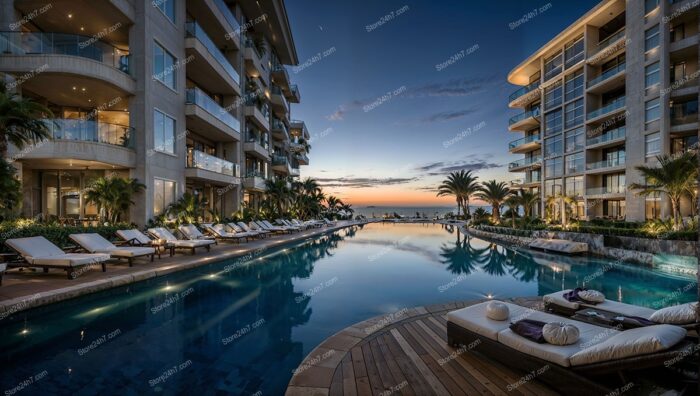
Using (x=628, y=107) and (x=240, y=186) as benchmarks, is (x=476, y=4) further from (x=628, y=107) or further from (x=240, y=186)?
(x=240, y=186)

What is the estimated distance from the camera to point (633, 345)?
8.77ft

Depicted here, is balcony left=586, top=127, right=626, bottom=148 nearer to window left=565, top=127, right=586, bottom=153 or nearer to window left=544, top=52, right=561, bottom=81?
window left=565, top=127, right=586, bottom=153

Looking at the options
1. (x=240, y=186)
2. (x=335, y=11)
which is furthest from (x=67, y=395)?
(x=335, y=11)

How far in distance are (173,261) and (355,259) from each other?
22.2 ft

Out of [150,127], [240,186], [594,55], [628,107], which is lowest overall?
[240,186]

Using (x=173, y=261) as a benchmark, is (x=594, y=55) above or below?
above

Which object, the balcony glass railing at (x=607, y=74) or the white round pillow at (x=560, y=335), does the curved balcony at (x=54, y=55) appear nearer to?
the white round pillow at (x=560, y=335)

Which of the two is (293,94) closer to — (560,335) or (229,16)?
(229,16)

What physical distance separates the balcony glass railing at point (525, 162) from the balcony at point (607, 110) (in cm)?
725

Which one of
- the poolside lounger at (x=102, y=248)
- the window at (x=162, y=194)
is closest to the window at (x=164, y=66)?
the window at (x=162, y=194)

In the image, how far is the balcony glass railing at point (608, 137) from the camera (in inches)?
953

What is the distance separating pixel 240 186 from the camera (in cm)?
2270

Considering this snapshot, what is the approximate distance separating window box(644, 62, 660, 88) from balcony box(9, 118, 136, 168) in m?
30.9

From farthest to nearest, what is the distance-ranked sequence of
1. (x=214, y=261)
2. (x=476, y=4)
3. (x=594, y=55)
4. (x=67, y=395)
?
(x=594, y=55), (x=476, y=4), (x=214, y=261), (x=67, y=395)
